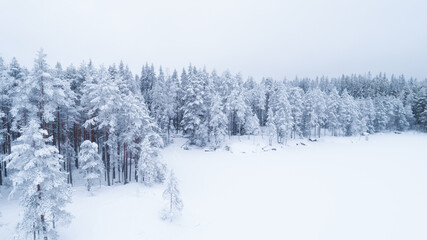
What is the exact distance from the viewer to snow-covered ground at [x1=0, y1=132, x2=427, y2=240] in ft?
56.6

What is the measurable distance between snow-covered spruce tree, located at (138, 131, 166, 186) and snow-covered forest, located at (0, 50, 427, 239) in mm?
115

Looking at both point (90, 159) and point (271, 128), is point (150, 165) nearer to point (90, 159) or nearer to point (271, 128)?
point (90, 159)

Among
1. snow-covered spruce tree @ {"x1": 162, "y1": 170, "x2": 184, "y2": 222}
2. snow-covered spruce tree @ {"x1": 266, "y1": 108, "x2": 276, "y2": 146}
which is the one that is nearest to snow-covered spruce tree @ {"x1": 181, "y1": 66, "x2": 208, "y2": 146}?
snow-covered spruce tree @ {"x1": 266, "y1": 108, "x2": 276, "y2": 146}

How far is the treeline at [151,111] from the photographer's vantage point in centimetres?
2044

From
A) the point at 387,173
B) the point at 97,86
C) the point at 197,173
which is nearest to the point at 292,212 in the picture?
the point at 197,173

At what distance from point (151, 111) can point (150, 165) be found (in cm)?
2779

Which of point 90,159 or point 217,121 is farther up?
point 217,121

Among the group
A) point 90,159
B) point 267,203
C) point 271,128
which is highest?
point 271,128

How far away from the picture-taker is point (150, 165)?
80.6 ft

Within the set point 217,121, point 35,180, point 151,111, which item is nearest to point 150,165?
point 35,180

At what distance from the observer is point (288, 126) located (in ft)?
169

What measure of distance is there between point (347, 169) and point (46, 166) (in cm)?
3839

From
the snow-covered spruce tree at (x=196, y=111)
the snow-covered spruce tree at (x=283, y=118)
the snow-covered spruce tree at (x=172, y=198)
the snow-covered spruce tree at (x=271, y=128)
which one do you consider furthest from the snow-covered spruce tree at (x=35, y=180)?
the snow-covered spruce tree at (x=283, y=118)

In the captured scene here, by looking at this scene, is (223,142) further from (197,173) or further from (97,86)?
(97,86)
